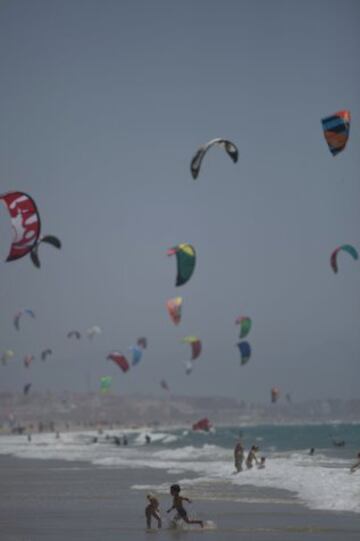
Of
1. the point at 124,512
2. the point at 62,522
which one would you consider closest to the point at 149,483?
the point at 124,512

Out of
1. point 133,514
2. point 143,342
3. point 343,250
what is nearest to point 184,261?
point 343,250

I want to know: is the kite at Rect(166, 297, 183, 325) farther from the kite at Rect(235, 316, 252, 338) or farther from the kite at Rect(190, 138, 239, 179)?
the kite at Rect(190, 138, 239, 179)

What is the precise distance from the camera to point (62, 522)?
15938 millimetres

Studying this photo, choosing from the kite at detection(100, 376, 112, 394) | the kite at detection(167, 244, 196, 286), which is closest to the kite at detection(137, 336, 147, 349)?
the kite at detection(100, 376, 112, 394)

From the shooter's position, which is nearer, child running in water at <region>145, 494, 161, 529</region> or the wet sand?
the wet sand

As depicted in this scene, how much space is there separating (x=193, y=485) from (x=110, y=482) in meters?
2.37

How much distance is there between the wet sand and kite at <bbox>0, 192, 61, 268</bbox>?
186 inches

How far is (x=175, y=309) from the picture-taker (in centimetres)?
3919

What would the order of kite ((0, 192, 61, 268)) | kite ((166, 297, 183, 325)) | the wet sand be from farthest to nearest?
kite ((166, 297, 183, 325)) → kite ((0, 192, 61, 268)) → the wet sand

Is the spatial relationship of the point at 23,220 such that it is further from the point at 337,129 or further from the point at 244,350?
the point at 244,350

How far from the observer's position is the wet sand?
1435 cm

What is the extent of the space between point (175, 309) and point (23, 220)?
21192 mm

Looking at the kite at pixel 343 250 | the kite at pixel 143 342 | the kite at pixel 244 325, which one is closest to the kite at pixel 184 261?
the kite at pixel 343 250

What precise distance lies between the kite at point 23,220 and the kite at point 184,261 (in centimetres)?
1062
